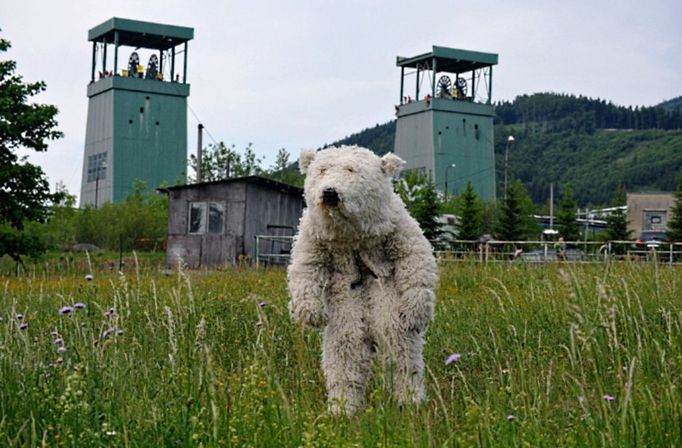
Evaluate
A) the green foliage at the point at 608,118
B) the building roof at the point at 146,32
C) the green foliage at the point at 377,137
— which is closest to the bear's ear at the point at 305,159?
the building roof at the point at 146,32

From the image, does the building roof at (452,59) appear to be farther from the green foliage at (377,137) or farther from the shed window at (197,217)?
the green foliage at (377,137)

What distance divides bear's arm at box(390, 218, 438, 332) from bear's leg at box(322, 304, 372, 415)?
262 millimetres

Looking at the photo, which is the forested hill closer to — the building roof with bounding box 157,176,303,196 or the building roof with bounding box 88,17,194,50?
the building roof with bounding box 88,17,194,50

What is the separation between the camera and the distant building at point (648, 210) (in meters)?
64.1

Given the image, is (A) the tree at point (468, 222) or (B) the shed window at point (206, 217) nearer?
(B) the shed window at point (206, 217)

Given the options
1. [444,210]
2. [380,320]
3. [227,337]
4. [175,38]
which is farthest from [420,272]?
[175,38]

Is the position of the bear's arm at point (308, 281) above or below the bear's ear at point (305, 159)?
below

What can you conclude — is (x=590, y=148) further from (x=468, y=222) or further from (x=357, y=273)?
(x=357, y=273)

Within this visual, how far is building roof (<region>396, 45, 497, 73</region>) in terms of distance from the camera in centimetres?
7650

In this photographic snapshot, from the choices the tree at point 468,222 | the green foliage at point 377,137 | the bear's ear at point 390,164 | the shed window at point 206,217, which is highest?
the green foliage at point 377,137

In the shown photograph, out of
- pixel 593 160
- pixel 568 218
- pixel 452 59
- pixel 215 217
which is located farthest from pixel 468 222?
pixel 593 160

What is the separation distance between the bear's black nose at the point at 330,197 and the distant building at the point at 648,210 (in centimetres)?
6173

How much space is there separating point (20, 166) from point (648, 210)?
5132 centimetres

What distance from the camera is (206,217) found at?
2753 cm
